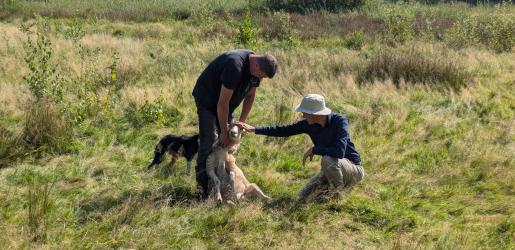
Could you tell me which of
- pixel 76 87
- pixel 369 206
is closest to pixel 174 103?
pixel 76 87

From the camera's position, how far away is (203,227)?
4262 mm

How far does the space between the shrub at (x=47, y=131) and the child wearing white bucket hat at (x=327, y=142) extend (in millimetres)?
2762

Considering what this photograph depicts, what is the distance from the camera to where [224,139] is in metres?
4.56

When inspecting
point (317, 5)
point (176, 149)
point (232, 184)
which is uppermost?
point (317, 5)

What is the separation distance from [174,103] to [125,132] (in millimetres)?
1212

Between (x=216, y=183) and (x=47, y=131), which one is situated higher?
(x=47, y=131)

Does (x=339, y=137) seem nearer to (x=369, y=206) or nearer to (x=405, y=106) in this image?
(x=369, y=206)

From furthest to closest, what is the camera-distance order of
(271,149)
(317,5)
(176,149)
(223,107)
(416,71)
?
(317,5), (416,71), (271,149), (176,149), (223,107)

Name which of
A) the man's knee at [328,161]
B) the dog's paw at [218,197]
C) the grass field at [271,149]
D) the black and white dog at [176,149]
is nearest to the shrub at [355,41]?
the grass field at [271,149]

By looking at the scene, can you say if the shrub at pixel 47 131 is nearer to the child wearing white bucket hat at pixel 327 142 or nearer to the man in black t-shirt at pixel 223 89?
the man in black t-shirt at pixel 223 89

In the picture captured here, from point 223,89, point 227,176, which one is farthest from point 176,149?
point 223,89

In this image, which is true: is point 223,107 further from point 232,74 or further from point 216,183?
point 216,183

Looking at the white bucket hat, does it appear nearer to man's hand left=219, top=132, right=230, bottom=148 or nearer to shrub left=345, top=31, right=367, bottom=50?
man's hand left=219, top=132, right=230, bottom=148

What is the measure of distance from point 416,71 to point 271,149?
440 cm
